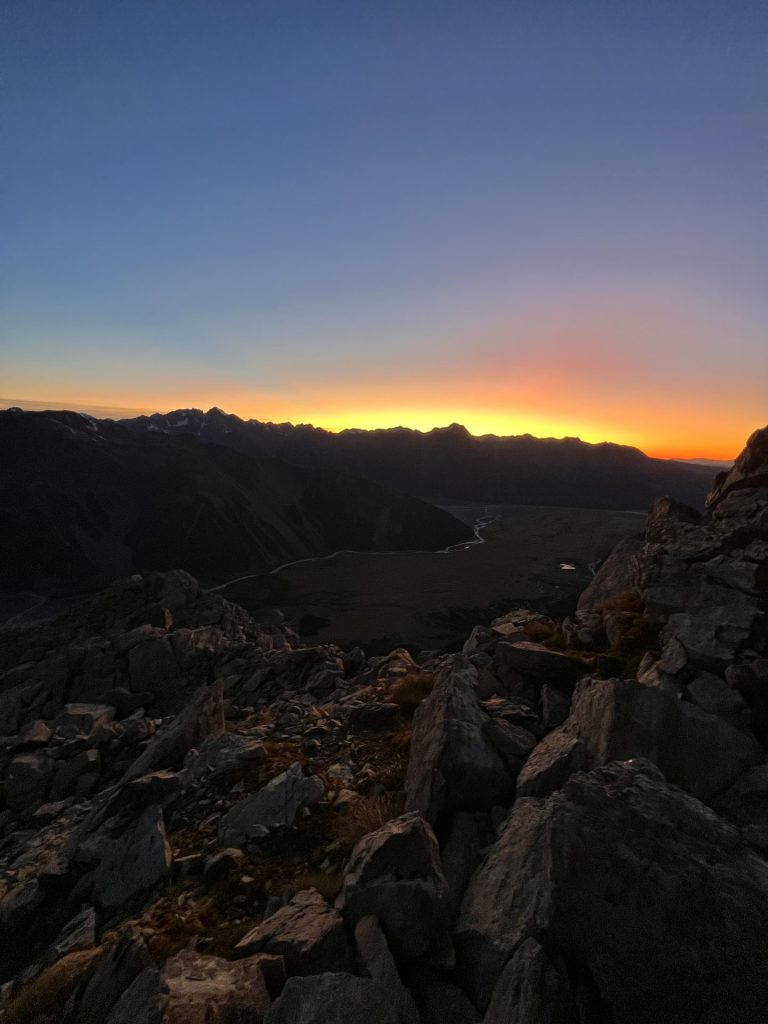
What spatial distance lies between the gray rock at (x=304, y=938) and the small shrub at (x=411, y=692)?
21.0 feet

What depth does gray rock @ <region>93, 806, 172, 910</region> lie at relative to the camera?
26.3ft

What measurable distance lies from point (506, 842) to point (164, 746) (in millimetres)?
9270

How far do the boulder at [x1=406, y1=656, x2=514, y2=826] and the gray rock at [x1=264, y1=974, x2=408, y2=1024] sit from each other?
2.63 metres

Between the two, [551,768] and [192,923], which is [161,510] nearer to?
[192,923]

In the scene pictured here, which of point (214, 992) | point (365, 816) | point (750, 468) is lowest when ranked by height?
point (365, 816)

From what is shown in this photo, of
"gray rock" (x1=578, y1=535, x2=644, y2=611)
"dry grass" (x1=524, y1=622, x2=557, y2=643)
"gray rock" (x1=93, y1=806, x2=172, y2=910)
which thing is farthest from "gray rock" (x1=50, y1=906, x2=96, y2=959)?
"gray rock" (x1=578, y1=535, x2=644, y2=611)

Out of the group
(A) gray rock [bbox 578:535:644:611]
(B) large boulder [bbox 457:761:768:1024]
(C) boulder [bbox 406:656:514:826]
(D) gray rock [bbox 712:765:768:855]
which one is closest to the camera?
(B) large boulder [bbox 457:761:768:1024]

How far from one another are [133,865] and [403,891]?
5.60 m

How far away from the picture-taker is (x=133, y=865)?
8445mm

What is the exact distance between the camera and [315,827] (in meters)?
8.34

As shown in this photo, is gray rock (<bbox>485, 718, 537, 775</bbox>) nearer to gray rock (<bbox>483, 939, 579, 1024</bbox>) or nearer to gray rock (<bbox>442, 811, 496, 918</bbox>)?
gray rock (<bbox>442, 811, 496, 918</bbox>)

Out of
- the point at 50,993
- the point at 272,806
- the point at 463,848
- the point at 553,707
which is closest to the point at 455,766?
the point at 463,848

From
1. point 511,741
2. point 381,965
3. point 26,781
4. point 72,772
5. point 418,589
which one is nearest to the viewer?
point 381,965

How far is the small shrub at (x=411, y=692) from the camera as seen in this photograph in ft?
41.0
